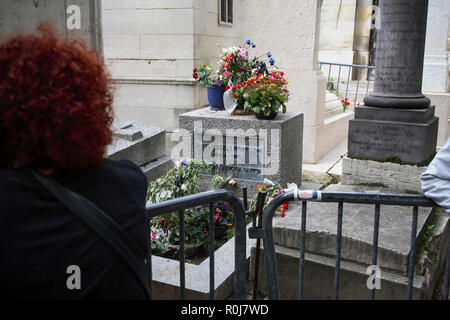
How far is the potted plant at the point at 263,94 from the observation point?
19.0 feet

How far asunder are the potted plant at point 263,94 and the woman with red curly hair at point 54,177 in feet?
14.6

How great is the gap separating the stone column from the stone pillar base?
0.38 feet

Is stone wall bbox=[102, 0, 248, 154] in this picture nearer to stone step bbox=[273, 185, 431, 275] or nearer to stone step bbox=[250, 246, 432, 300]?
stone step bbox=[273, 185, 431, 275]

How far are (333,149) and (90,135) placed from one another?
8395 millimetres

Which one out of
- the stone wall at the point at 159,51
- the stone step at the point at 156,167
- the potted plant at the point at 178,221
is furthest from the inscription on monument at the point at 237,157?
the stone wall at the point at 159,51

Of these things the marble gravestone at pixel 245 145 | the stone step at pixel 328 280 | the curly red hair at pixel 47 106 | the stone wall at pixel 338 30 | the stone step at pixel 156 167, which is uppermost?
the stone wall at pixel 338 30

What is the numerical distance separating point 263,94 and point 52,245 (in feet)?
15.5

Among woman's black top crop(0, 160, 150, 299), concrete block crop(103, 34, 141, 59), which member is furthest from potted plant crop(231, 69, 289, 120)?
woman's black top crop(0, 160, 150, 299)

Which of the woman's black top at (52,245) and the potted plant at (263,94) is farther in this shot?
the potted plant at (263,94)

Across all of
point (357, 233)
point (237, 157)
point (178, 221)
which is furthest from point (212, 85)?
point (357, 233)

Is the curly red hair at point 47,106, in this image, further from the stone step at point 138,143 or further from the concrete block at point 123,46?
the concrete block at point 123,46

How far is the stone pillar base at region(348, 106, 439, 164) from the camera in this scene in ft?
16.6
